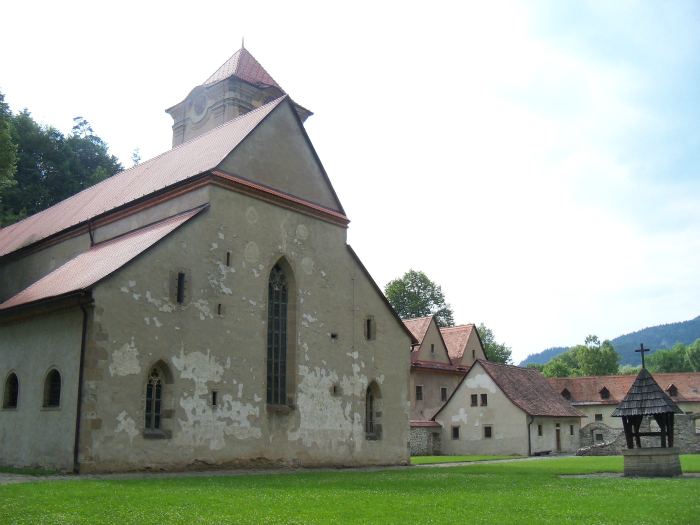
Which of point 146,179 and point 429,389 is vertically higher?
point 146,179

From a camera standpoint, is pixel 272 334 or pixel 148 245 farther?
pixel 272 334

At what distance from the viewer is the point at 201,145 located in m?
26.9

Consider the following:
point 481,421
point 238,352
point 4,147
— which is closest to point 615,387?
point 481,421

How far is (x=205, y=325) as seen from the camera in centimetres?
2125

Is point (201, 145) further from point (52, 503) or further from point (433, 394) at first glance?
point (433, 394)

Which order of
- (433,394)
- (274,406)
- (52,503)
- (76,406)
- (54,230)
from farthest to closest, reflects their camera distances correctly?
1. (433,394)
2. (54,230)
3. (274,406)
4. (76,406)
5. (52,503)

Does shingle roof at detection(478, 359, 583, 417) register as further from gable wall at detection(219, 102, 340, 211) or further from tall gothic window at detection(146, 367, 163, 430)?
tall gothic window at detection(146, 367, 163, 430)

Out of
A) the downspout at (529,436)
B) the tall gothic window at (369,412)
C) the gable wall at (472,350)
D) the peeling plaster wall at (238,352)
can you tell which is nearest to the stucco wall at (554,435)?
the downspout at (529,436)

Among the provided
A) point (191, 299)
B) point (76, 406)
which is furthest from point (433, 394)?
point (76, 406)

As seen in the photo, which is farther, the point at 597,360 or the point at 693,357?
the point at 693,357

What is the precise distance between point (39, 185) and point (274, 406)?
34.0 metres

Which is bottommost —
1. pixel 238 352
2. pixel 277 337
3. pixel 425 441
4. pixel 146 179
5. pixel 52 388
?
pixel 425 441

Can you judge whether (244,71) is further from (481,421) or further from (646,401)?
(646,401)

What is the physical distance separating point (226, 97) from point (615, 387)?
45438 mm
